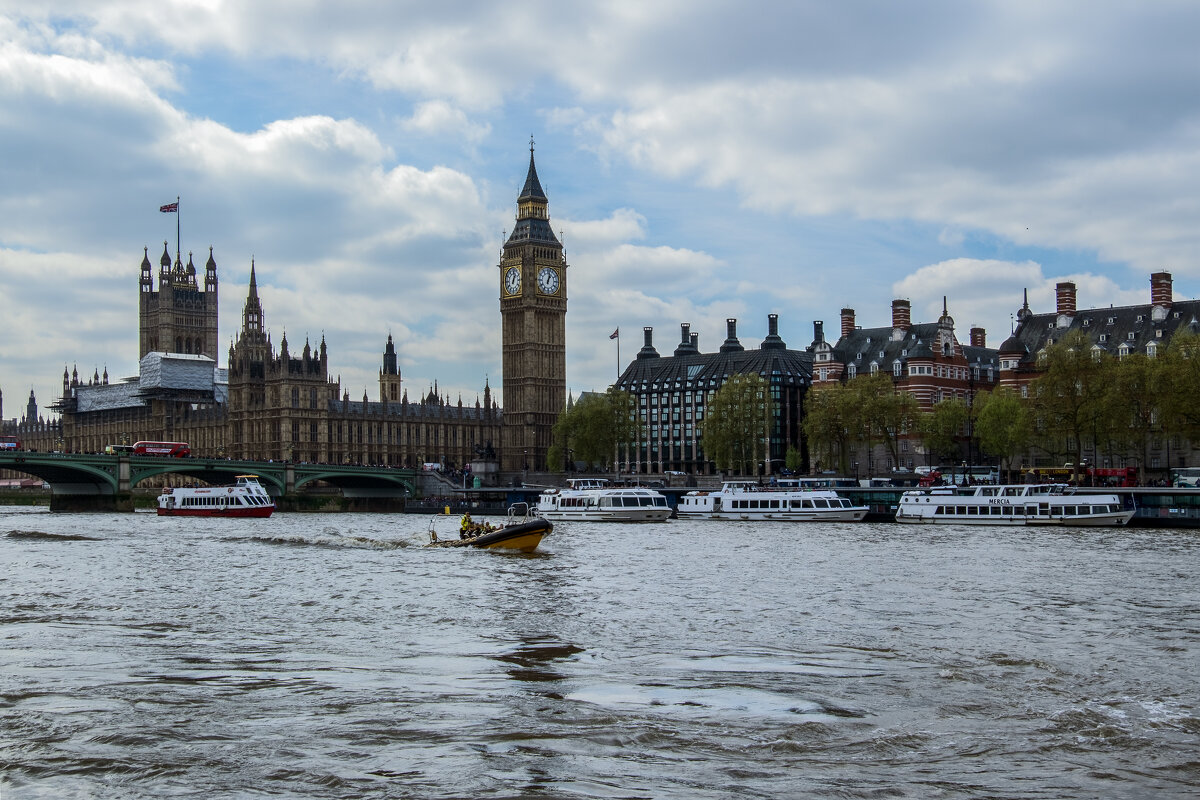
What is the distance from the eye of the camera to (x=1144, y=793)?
1556cm

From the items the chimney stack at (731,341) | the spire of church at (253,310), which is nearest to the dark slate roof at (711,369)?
the chimney stack at (731,341)

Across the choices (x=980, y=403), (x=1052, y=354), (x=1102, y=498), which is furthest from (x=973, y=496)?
(x=980, y=403)

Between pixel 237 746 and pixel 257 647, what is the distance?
356 inches

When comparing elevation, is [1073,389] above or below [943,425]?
above

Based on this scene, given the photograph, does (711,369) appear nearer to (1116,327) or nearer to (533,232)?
(533,232)

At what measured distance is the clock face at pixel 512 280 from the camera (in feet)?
555

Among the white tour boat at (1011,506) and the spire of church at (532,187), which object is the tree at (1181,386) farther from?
the spire of church at (532,187)

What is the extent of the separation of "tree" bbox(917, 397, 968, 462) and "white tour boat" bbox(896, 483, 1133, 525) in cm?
2338

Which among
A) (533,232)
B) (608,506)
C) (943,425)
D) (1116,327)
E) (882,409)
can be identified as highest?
(533,232)

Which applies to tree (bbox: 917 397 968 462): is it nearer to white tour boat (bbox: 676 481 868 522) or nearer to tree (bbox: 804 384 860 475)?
tree (bbox: 804 384 860 475)

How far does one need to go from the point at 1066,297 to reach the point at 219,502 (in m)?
68.6

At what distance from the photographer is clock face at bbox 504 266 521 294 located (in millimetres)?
169125

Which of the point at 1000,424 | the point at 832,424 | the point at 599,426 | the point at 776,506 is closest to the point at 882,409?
the point at 832,424

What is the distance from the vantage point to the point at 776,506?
85.1 m
